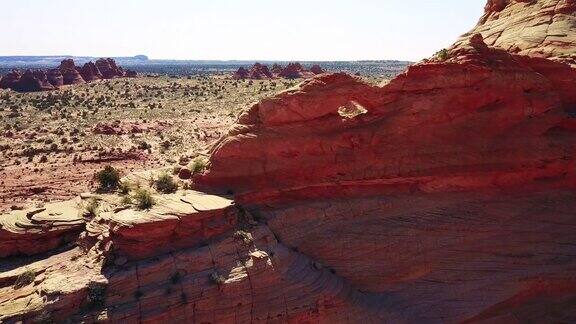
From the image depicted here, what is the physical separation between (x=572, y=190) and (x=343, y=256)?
32.8 feet

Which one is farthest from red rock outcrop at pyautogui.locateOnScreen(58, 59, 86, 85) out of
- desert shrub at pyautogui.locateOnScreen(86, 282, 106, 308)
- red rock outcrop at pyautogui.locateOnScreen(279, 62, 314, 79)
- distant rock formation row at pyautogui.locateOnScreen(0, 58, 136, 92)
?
desert shrub at pyautogui.locateOnScreen(86, 282, 106, 308)

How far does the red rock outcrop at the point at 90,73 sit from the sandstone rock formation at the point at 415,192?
96993 mm

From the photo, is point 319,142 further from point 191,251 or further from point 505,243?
point 505,243

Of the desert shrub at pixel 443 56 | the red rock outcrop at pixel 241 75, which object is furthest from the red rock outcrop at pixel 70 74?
Answer: the desert shrub at pixel 443 56

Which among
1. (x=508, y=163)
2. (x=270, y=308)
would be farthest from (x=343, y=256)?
(x=508, y=163)

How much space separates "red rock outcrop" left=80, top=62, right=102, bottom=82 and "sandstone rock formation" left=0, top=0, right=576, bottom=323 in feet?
318

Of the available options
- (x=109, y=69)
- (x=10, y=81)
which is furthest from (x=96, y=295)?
(x=109, y=69)

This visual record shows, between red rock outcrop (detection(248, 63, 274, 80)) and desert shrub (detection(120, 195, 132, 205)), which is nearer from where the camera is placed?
desert shrub (detection(120, 195, 132, 205))

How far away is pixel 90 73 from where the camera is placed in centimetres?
10931

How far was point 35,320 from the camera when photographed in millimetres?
14562

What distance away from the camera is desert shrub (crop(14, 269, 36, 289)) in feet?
51.4

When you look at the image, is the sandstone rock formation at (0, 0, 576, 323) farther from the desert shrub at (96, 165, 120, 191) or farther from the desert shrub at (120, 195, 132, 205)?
the desert shrub at (96, 165, 120, 191)

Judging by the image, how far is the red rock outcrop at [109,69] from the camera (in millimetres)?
113688

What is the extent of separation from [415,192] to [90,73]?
104690 mm
